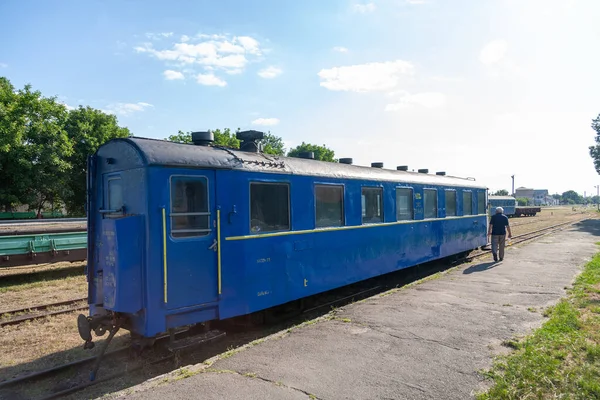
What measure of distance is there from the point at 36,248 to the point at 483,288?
38.5ft

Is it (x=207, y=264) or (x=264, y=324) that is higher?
(x=207, y=264)

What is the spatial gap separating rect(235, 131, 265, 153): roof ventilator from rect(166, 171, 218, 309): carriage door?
179 cm

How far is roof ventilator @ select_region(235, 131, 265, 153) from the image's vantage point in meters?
7.62

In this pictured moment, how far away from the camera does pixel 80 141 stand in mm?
36031

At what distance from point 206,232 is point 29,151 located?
30074 mm

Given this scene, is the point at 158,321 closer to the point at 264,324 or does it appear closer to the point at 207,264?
the point at 207,264

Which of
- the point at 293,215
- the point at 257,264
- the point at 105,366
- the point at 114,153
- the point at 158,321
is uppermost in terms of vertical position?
the point at 114,153

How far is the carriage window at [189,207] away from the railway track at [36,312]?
4.59 m

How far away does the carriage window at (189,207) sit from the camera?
18.3ft

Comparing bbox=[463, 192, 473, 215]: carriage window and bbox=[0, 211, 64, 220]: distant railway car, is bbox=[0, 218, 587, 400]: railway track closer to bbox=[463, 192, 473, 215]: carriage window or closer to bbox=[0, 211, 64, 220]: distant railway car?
bbox=[463, 192, 473, 215]: carriage window

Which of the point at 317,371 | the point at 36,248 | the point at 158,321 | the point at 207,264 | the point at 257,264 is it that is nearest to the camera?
the point at 317,371

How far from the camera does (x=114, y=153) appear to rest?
19.9 feet

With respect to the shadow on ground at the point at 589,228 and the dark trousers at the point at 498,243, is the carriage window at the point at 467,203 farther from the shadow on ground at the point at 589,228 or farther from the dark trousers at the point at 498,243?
the shadow on ground at the point at 589,228

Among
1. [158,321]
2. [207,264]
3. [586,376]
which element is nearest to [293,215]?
[207,264]
